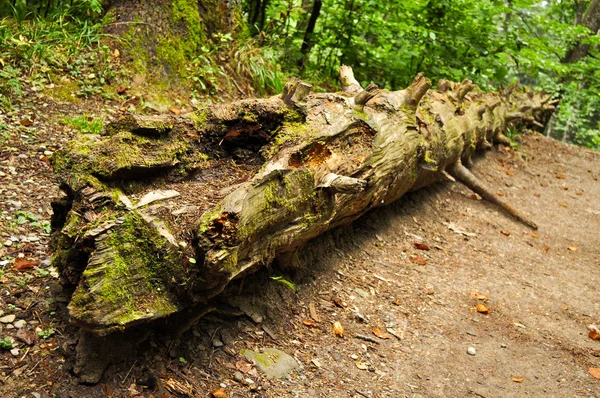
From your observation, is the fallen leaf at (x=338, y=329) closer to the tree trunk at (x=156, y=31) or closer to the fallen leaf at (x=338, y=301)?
the fallen leaf at (x=338, y=301)

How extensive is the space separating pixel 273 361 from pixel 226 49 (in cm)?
496

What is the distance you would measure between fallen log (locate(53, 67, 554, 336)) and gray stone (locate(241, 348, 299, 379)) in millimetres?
514

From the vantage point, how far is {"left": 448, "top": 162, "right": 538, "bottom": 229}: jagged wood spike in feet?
21.8

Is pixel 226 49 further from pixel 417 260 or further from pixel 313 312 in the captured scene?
pixel 313 312

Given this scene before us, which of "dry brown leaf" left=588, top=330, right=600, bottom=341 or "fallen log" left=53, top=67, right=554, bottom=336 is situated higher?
"fallen log" left=53, top=67, right=554, bottom=336

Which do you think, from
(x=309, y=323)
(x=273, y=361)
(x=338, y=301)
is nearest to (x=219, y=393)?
(x=273, y=361)

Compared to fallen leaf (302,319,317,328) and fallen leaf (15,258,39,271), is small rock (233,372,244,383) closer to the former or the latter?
fallen leaf (302,319,317,328)

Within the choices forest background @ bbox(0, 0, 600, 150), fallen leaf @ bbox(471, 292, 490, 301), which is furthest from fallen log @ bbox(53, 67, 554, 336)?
forest background @ bbox(0, 0, 600, 150)

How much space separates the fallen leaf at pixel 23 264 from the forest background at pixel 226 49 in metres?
1.69

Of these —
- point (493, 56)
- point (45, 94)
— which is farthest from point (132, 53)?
point (493, 56)

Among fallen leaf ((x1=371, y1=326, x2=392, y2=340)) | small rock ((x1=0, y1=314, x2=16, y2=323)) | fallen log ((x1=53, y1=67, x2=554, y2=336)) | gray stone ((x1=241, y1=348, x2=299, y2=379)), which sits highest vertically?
fallen log ((x1=53, y1=67, x2=554, y2=336))

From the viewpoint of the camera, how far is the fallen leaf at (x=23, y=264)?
10.3 ft

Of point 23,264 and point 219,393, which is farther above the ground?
point 23,264

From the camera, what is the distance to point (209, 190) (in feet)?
10.7
